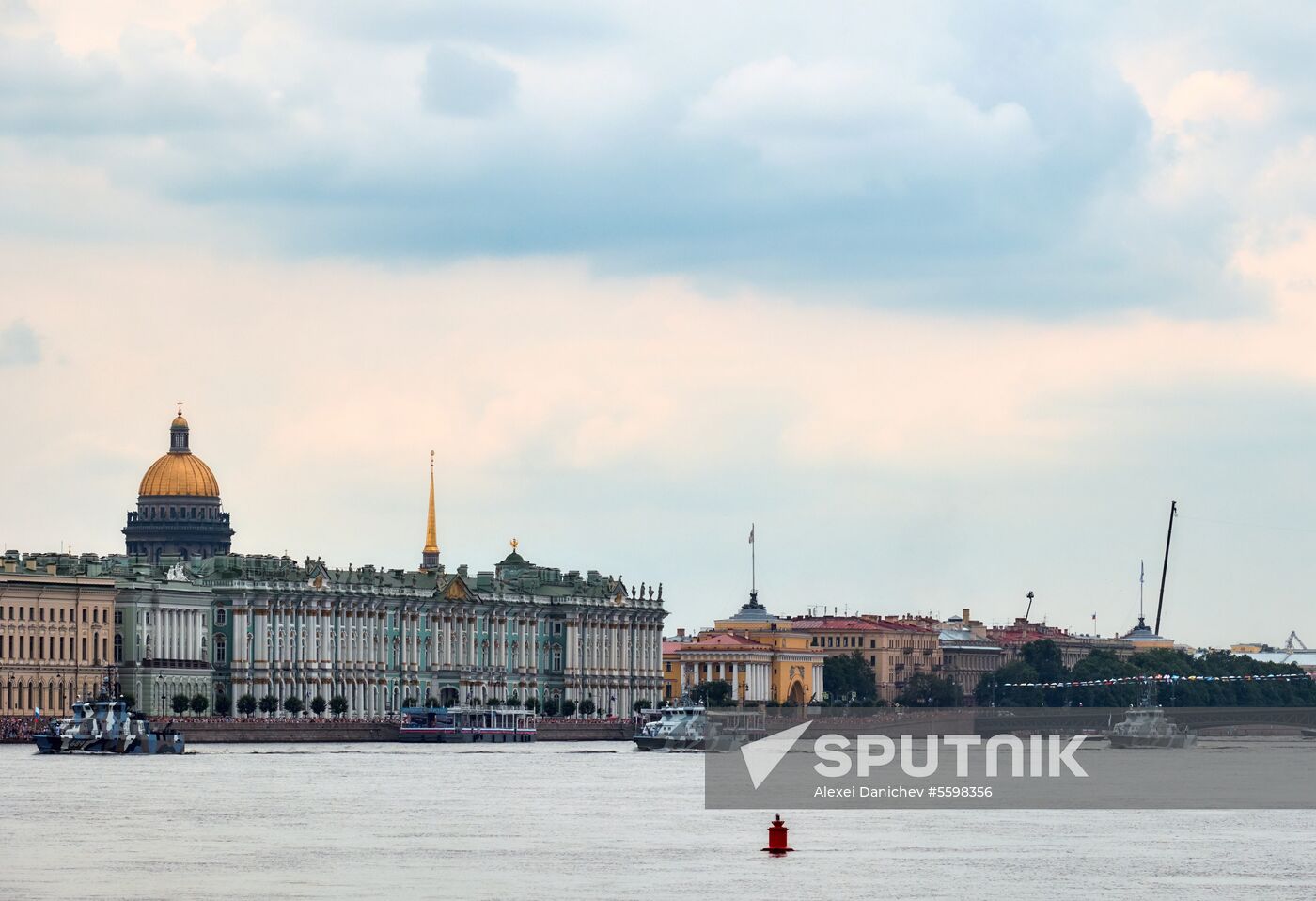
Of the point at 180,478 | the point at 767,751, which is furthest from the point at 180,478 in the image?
the point at 767,751

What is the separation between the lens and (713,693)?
193 m

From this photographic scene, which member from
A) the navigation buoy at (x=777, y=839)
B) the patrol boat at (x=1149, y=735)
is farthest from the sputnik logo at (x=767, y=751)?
the navigation buoy at (x=777, y=839)

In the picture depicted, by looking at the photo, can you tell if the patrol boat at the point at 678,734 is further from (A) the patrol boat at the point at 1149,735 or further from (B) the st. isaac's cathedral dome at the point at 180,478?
(B) the st. isaac's cathedral dome at the point at 180,478

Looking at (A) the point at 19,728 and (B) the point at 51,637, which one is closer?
(A) the point at 19,728

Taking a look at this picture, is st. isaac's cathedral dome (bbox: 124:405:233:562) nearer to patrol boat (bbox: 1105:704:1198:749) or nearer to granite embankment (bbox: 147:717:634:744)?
granite embankment (bbox: 147:717:634:744)

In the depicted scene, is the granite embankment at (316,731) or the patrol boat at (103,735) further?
the granite embankment at (316,731)

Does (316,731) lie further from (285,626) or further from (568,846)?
(568,846)

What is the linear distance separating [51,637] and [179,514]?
120ft

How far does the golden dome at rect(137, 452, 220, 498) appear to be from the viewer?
584ft

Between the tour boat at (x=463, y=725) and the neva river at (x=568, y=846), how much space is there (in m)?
52.8

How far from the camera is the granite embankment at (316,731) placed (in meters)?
131

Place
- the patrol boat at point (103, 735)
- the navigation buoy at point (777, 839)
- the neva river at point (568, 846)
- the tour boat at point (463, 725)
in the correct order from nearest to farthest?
the neva river at point (568, 846) < the navigation buoy at point (777, 839) < the patrol boat at point (103, 735) < the tour boat at point (463, 725)

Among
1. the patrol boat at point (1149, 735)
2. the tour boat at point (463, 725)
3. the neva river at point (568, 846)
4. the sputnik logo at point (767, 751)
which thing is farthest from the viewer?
the patrol boat at point (1149, 735)

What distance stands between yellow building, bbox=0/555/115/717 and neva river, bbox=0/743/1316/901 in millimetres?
50580
